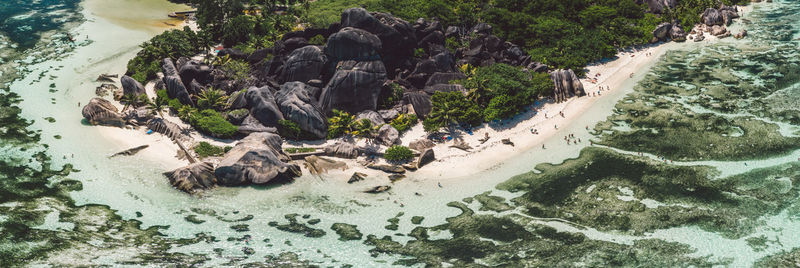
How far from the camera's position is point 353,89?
5122 cm

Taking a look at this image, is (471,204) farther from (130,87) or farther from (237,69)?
(130,87)

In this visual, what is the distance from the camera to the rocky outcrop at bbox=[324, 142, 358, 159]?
45125mm

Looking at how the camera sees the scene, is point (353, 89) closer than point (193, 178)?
No

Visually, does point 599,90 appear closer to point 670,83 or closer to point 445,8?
point 670,83

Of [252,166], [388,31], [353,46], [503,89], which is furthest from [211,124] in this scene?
[503,89]

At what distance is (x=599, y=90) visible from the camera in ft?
190

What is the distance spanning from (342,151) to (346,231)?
10.8 m

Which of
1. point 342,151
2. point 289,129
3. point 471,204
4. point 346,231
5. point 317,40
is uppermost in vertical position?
point 317,40

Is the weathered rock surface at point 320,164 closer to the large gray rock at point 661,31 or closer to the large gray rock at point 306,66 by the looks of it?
the large gray rock at point 306,66

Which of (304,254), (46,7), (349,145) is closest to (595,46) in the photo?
(349,145)

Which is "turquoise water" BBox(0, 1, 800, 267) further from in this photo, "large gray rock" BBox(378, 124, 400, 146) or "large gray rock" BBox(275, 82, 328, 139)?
"large gray rock" BBox(275, 82, 328, 139)

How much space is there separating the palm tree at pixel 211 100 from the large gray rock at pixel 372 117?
47.1ft

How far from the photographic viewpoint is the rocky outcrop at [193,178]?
130 feet

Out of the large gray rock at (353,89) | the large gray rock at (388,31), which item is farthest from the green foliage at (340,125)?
the large gray rock at (388,31)
